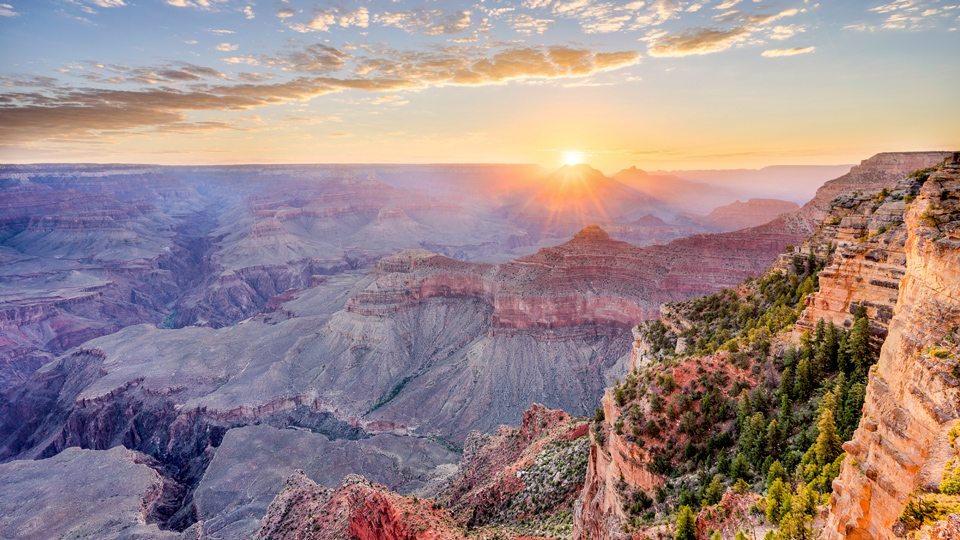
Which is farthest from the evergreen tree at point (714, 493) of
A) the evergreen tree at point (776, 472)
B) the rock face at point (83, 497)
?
the rock face at point (83, 497)

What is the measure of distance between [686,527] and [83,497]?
2295 inches

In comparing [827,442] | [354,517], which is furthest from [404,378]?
[827,442]

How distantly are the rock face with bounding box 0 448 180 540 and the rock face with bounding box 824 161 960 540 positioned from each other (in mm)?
50735

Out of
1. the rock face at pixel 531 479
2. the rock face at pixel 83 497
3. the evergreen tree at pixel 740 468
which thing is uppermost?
the evergreen tree at pixel 740 468

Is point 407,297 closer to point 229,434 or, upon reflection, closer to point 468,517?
point 229,434

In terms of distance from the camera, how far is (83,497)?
45875mm

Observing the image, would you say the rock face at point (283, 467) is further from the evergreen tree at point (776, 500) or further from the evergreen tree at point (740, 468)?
the evergreen tree at point (776, 500)

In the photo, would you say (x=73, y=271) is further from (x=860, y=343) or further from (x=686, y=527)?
(x=860, y=343)

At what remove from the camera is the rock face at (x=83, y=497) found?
4128 centimetres

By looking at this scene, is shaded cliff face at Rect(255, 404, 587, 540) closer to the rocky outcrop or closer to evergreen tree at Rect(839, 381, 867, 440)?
evergreen tree at Rect(839, 381, 867, 440)

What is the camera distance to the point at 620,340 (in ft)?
229

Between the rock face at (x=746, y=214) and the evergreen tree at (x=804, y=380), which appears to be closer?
the evergreen tree at (x=804, y=380)

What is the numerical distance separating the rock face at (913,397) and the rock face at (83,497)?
50.7 metres

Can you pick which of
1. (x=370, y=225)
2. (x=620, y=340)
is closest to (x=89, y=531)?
(x=620, y=340)
